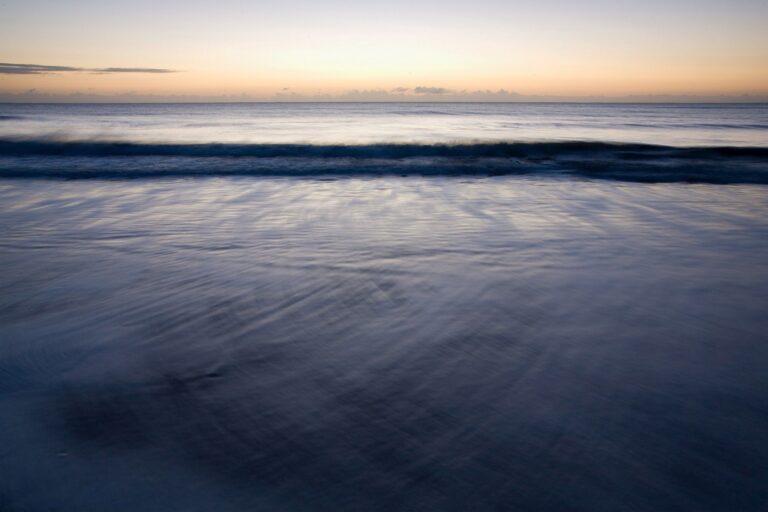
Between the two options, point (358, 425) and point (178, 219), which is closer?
point (358, 425)

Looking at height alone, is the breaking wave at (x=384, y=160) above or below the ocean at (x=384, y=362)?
above

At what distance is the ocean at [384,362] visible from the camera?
157cm

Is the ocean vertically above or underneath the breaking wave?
underneath

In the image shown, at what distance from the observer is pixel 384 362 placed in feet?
7.65

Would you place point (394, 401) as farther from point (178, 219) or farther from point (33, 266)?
point (178, 219)

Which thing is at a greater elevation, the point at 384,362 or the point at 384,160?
the point at 384,160

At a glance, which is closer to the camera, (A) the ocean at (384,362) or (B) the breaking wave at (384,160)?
(A) the ocean at (384,362)

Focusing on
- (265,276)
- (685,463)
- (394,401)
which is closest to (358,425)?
(394,401)

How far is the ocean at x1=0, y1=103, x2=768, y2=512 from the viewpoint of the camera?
5.15 ft

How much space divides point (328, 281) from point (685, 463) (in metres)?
2.45

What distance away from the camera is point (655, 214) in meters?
5.99

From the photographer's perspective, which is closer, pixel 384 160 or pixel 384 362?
pixel 384 362

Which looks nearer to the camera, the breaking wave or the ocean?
the ocean

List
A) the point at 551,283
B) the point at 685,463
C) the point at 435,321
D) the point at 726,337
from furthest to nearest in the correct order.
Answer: the point at 551,283 < the point at 435,321 < the point at 726,337 < the point at 685,463
